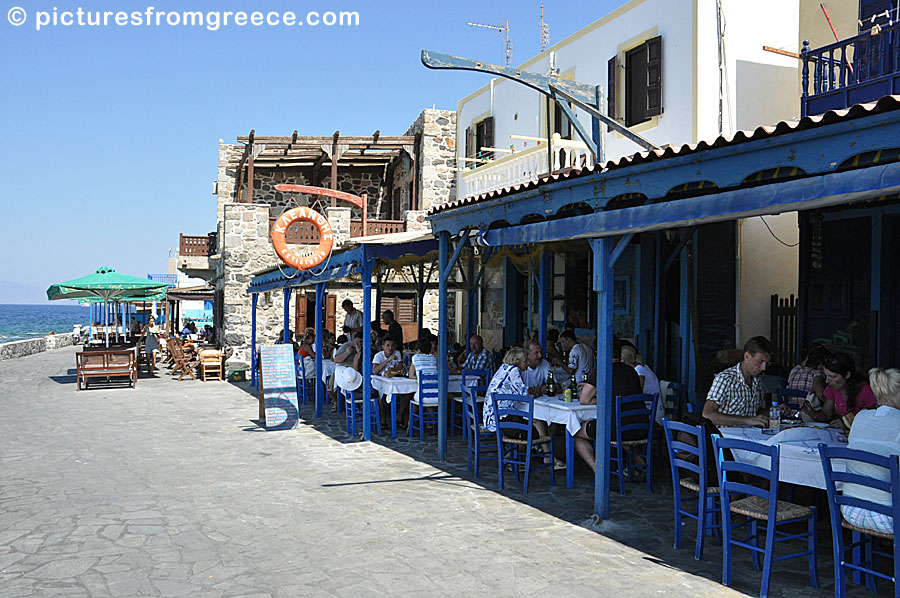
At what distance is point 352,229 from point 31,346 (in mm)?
16347

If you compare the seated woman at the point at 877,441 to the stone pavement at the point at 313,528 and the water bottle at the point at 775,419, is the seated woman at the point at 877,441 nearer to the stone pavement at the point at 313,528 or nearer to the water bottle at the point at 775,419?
the stone pavement at the point at 313,528

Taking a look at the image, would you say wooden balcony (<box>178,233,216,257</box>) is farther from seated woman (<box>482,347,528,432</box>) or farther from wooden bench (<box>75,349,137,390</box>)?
seated woman (<box>482,347,528,432</box>)

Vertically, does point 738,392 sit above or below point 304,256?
below

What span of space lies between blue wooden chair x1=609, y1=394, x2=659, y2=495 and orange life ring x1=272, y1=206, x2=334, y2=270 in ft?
19.5

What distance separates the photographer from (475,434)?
765 centimetres

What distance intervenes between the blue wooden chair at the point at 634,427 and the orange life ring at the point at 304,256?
19.5 ft

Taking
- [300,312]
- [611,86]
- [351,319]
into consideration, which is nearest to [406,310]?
[300,312]

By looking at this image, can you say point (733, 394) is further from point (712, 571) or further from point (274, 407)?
point (274, 407)

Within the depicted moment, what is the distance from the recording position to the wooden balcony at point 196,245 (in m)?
24.8

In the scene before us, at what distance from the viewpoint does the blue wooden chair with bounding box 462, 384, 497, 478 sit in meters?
7.62

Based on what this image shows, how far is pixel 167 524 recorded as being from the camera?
236 inches

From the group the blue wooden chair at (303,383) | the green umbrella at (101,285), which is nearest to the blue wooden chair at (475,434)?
the blue wooden chair at (303,383)

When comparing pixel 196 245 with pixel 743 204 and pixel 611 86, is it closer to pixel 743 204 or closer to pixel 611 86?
pixel 611 86

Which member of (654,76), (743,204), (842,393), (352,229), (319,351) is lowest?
(319,351)
